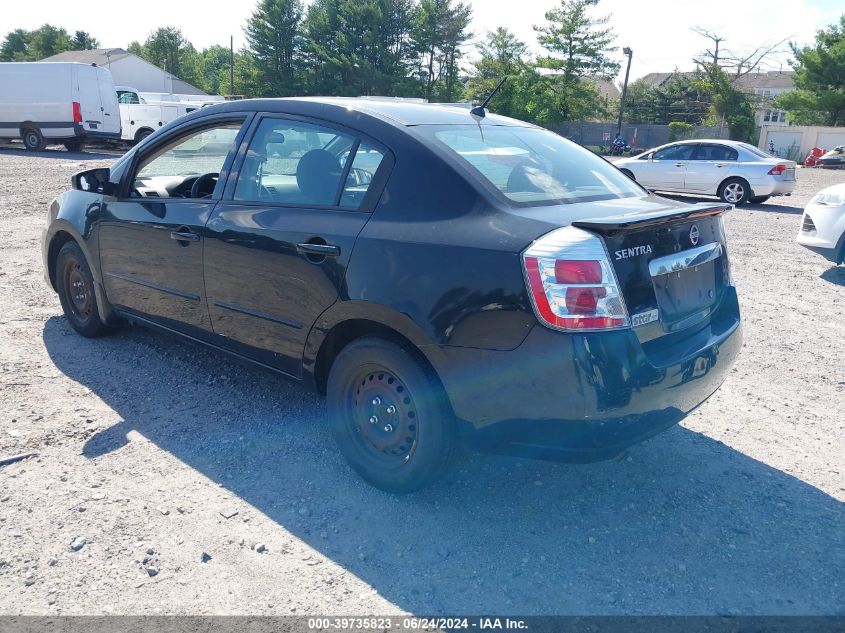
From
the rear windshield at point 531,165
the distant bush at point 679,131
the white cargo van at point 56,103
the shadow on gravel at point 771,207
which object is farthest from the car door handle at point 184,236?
the distant bush at point 679,131

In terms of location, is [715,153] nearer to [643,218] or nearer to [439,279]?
[643,218]

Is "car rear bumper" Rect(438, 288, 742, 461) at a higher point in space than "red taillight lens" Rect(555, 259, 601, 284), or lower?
lower

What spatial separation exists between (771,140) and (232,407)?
49.6 metres

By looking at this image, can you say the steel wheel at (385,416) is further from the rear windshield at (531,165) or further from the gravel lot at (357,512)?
the rear windshield at (531,165)

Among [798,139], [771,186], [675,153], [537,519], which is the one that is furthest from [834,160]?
[537,519]

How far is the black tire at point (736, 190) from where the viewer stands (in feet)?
48.5

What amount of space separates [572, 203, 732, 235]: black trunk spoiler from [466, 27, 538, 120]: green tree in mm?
48872

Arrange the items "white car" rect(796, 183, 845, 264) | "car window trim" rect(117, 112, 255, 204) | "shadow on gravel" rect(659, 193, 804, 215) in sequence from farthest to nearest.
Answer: "shadow on gravel" rect(659, 193, 804, 215)
"white car" rect(796, 183, 845, 264)
"car window trim" rect(117, 112, 255, 204)

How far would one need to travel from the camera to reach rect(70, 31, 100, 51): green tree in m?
83.5

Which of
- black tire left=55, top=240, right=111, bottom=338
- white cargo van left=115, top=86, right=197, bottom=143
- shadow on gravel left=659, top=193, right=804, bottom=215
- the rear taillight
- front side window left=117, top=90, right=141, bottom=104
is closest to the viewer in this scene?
the rear taillight

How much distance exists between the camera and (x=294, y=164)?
3566 millimetres

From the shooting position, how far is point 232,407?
4.09 m

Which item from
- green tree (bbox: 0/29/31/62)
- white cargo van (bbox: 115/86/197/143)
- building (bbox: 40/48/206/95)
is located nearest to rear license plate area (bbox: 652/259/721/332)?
white cargo van (bbox: 115/86/197/143)

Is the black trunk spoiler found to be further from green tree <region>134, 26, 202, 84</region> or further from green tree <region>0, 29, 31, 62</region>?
green tree <region>0, 29, 31, 62</region>
